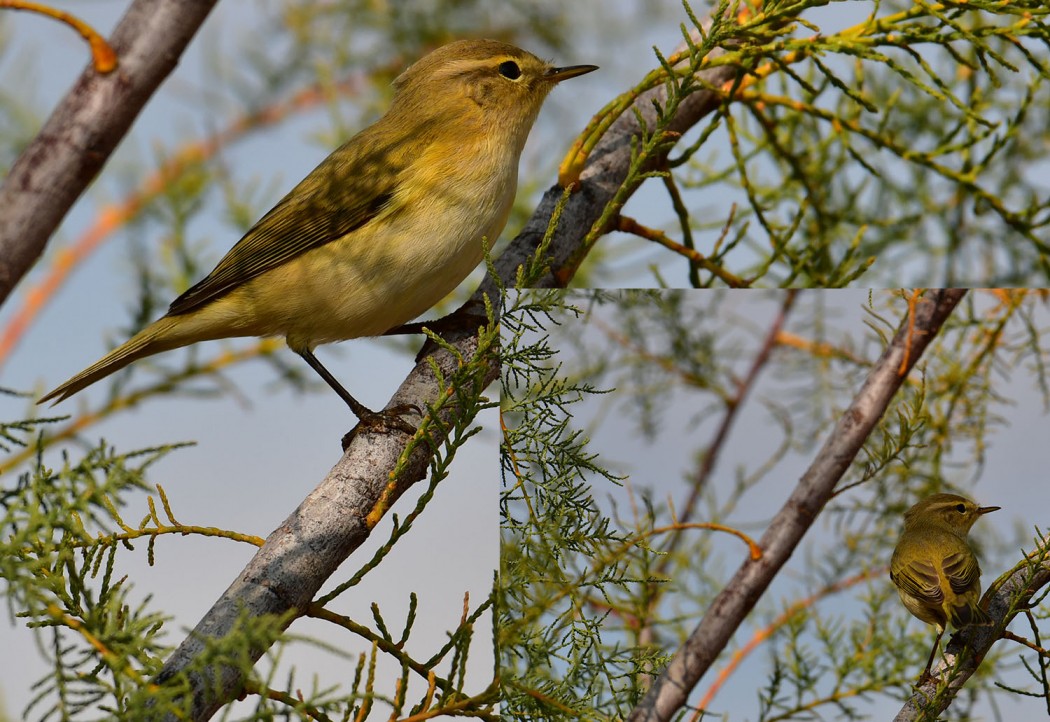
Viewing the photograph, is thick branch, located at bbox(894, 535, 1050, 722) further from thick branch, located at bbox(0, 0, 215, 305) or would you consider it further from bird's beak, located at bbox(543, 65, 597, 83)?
thick branch, located at bbox(0, 0, 215, 305)

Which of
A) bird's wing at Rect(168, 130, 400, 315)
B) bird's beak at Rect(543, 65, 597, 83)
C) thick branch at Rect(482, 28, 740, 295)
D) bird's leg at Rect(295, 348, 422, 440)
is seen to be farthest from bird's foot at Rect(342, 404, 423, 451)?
bird's beak at Rect(543, 65, 597, 83)

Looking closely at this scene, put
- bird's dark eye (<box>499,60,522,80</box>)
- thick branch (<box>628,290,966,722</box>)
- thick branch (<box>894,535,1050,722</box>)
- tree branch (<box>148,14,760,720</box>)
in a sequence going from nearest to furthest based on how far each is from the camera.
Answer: tree branch (<box>148,14,760,720</box>), thick branch (<box>894,535,1050,722</box>), thick branch (<box>628,290,966,722</box>), bird's dark eye (<box>499,60,522,80</box>)

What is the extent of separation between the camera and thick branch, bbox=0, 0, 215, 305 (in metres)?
1.73

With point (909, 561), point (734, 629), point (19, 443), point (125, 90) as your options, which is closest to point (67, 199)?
point (125, 90)

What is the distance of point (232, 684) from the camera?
65.0 inches

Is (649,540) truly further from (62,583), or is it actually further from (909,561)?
(62,583)

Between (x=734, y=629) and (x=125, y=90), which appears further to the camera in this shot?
(x=734, y=629)

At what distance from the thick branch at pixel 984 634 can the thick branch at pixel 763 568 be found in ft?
1.00

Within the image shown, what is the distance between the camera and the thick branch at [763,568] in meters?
2.01

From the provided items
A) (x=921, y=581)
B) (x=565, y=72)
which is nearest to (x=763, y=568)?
(x=921, y=581)

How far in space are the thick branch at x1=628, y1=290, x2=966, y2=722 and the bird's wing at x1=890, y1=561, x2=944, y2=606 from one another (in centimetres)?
17

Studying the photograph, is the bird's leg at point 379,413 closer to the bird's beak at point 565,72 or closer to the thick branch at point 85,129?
the thick branch at point 85,129

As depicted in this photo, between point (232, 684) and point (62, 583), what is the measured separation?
12.2 inches

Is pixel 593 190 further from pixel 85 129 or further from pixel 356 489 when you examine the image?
pixel 85 129
